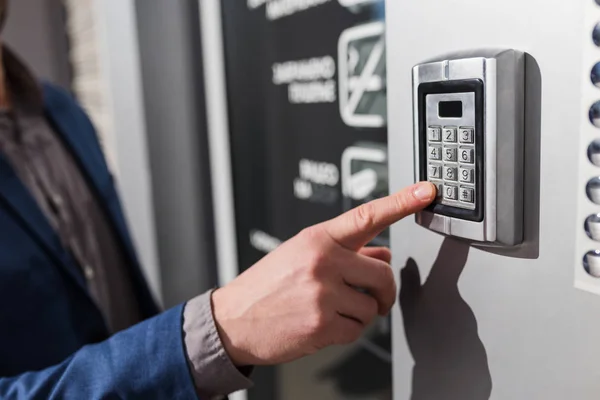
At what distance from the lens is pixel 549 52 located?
350 millimetres

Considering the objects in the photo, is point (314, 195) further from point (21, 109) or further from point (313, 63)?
point (21, 109)

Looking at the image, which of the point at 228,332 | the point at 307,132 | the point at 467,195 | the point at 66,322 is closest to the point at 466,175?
the point at 467,195

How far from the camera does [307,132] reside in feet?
2.90

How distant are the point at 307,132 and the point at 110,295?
1.44 ft

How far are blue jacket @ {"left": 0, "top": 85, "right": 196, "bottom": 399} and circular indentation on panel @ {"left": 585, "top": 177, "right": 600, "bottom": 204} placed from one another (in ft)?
1.24

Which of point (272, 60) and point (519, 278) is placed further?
point (272, 60)

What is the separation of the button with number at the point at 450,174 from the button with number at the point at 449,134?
20 mm

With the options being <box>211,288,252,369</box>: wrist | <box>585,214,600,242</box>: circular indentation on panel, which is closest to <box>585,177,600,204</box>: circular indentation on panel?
<box>585,214,600,242</box>: circular indentation on panel

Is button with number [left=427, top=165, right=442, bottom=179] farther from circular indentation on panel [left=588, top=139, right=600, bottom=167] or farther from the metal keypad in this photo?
circular indentation on panel [left=588, top=139, right=600, bottom=167]

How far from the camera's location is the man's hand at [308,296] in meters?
0.49

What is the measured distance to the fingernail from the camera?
0.43m

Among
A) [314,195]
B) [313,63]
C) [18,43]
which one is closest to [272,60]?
[313,63]

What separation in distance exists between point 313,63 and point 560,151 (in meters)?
0.53

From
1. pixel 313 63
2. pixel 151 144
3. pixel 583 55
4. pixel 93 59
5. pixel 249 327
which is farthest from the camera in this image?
pixel 93 59
